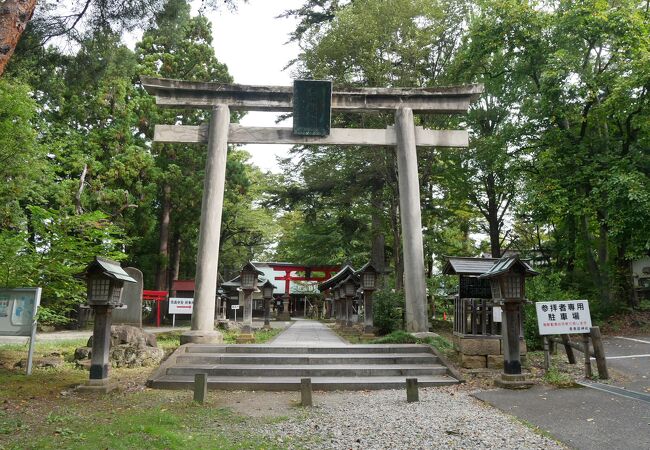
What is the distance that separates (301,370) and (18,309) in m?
5.02

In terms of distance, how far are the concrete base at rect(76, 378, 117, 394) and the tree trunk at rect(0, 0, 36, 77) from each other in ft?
14.5

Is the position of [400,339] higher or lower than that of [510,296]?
lower

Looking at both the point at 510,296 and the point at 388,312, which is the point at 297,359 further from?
the point at 388,312

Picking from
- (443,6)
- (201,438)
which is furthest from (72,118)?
(201,438)

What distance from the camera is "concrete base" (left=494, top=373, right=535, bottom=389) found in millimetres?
7062

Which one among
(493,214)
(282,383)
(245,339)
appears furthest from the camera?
(493,214)

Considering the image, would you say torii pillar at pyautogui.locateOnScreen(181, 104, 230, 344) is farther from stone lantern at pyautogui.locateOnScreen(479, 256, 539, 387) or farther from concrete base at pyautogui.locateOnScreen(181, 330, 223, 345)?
stone lantern at pyautogui.locateOnScreen(479, 256, 539, 387)

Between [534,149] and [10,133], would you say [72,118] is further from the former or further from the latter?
[534,149]

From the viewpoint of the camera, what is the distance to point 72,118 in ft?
69.4

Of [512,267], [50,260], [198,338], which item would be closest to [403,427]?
[512,267]

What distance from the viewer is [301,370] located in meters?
7.97

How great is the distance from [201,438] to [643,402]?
5.46 metres

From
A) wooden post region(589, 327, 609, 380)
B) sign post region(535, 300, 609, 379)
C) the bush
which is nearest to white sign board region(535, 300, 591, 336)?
sign post region(535, 300, 609, 379)

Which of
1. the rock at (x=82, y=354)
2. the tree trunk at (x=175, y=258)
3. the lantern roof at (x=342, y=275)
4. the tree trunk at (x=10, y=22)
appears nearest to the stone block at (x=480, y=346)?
the rock at (x=82, y=354)
